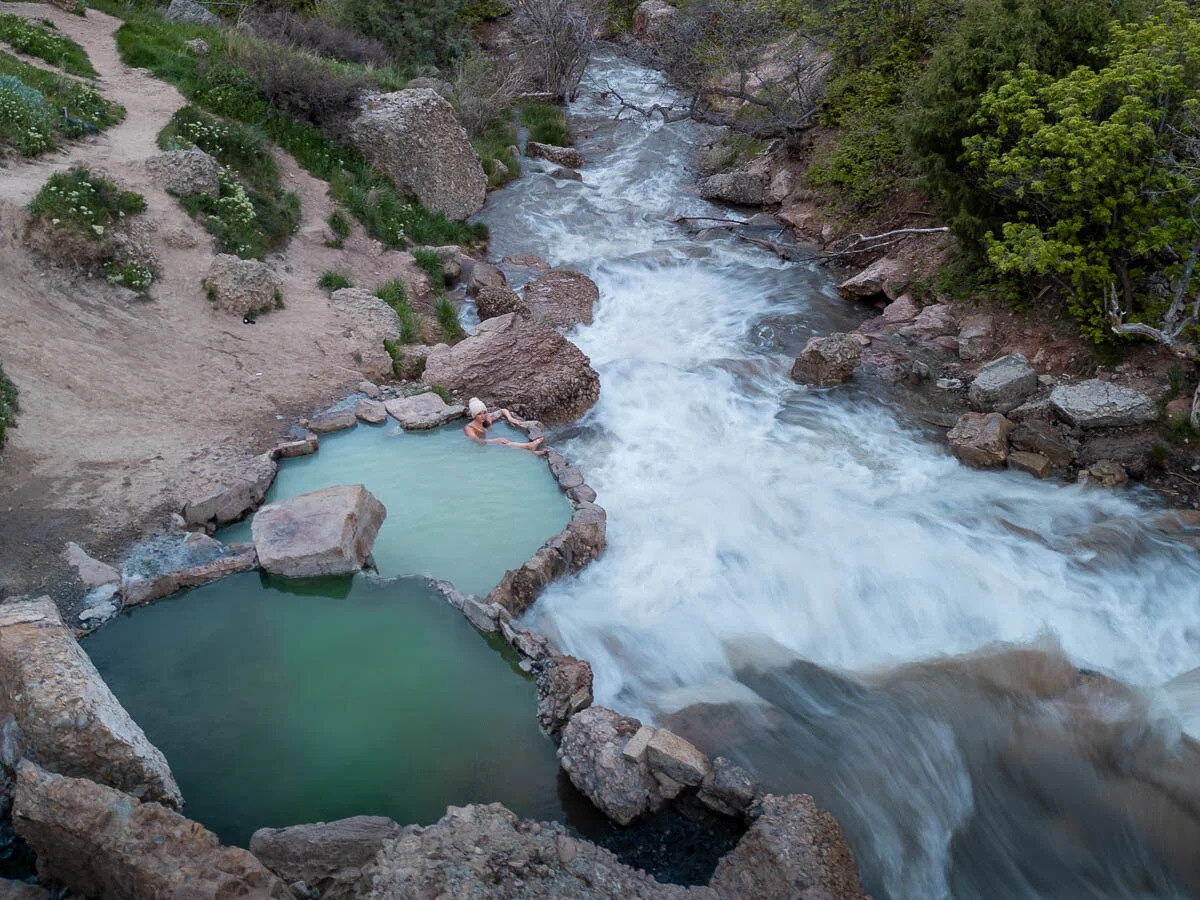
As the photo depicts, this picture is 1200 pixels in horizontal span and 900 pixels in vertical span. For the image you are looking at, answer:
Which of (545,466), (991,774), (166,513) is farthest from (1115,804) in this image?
(166,513)

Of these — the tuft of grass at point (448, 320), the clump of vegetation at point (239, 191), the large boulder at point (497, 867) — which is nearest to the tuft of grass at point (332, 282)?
the clump of vegetation at point (239, 191)

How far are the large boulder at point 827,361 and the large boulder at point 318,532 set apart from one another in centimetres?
569

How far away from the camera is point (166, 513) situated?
7070mm

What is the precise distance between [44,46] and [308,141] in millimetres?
4099

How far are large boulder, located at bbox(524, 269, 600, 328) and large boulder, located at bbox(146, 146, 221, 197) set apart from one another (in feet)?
14.2

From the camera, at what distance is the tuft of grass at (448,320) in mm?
11391

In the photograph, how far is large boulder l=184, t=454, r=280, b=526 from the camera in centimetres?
709

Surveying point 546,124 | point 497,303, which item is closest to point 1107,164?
point 497,303

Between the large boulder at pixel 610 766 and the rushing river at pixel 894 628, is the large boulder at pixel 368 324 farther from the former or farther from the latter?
the large boulder at pixel 610 766

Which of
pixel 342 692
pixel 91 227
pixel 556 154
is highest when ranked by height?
pixel 556 154

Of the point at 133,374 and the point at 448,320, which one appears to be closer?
the point at 133,374

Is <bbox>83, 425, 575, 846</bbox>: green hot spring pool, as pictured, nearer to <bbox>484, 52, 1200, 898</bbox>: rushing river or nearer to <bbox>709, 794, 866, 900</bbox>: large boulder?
<bbox>484, 52, 1200, 898</bbox>: rushing river

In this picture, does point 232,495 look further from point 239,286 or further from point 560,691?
point 239,286

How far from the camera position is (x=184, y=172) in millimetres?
11031
